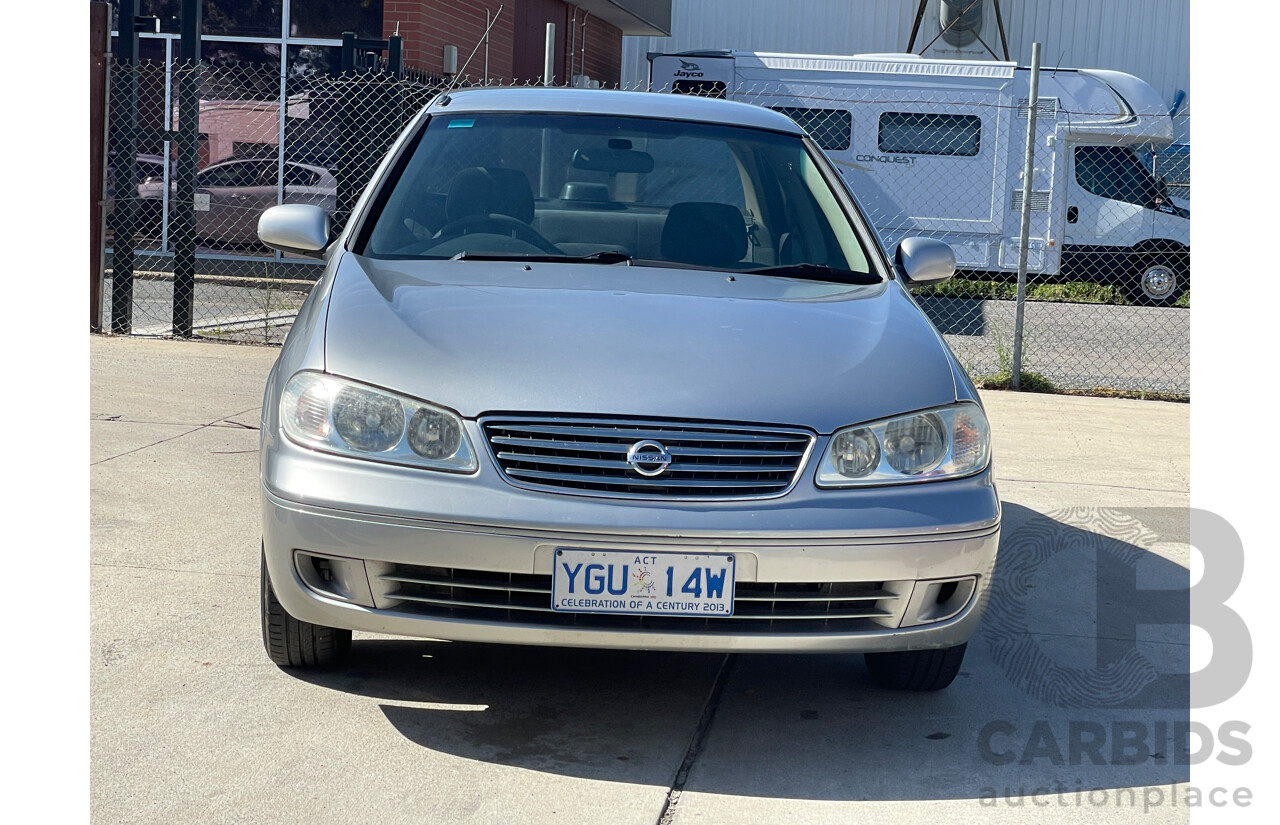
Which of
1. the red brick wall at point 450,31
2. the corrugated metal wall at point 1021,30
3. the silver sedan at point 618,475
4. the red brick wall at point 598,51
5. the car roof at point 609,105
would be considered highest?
the corrugated metal wall at point 1021,30

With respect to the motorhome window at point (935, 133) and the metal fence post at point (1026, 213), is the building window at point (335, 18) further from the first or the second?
the metal fence post at point (1026, 213)

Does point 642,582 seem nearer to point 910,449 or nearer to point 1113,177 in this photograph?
point 910,449

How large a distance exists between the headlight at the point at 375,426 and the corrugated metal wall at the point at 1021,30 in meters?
25.5

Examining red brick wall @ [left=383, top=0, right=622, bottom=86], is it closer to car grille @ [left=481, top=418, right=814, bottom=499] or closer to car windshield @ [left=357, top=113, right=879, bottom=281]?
car windshield @ [left=357, top=113, right=879, bottom=281]

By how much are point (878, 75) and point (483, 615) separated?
14505 millimetres

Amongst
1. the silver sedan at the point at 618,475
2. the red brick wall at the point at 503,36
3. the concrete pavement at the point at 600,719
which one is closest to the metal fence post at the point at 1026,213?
the concrete pavement at the point at 600,719

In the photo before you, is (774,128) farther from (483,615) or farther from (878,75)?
(878,75)

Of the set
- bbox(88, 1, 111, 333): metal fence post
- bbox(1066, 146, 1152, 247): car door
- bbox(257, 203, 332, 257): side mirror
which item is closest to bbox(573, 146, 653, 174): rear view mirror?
bbox(257, 203, 332, 257): side mirror

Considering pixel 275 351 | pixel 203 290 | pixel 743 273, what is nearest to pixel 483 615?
pixel 743 273

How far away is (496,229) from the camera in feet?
13.9

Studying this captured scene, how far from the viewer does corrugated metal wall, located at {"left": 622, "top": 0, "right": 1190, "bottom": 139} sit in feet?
90.8

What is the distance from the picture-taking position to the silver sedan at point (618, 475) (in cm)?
303

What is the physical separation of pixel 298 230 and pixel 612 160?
3.44ft

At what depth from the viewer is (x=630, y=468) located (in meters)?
3.07
